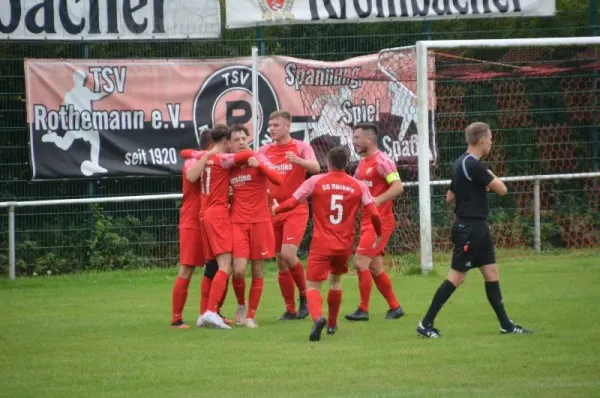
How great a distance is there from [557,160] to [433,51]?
3.06m

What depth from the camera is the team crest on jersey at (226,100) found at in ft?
56.1

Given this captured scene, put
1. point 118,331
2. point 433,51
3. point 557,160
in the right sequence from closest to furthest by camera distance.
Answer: point 118,331
point 433,51
point 557,160

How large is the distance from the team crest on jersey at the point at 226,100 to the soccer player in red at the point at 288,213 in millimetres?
4875

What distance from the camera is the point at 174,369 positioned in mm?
8867

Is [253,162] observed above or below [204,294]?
above

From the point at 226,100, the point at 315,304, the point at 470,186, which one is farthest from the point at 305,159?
the point at 226,100

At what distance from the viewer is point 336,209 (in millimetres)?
10352

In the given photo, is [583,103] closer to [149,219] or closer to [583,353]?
[149,219]

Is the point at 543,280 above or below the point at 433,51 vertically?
below

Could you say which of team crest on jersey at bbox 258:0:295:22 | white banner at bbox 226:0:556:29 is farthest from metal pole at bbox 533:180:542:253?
team crest on jersey at bbox 258:0:295:22

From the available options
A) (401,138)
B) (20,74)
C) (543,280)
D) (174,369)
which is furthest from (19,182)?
(174,369)

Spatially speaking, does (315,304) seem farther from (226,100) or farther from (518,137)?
(518,137)

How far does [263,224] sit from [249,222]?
0.15 metres

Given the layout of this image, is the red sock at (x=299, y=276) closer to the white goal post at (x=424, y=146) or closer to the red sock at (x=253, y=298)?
the red sock at (x=253, y=298)
